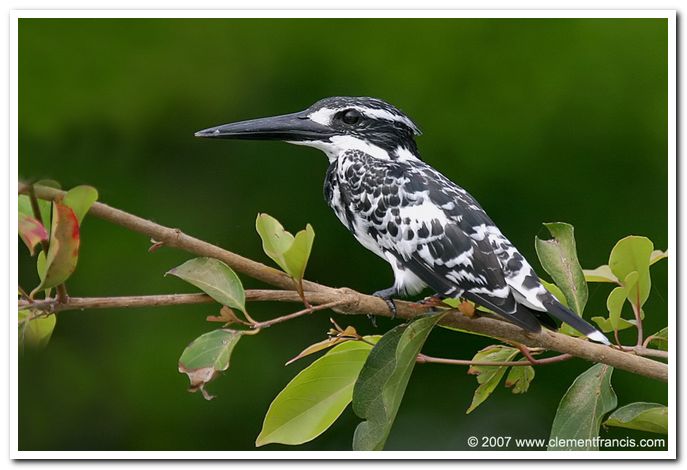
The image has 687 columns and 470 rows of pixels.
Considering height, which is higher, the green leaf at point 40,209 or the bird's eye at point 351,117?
the bird's eye at point 351,117

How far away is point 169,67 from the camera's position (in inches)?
86.9

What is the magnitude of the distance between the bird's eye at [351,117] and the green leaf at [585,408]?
787 millimetres

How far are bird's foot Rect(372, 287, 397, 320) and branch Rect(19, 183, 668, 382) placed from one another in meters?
0.01

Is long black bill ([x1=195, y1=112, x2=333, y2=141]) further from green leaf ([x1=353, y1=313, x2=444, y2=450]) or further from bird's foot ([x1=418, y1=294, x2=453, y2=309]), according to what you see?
→ green leaf ([x1=353, y1=313, x2=444, y2=450])

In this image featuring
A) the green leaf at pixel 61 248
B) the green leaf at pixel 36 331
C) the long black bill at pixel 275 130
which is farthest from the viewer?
the long black bill at pixel 275 130

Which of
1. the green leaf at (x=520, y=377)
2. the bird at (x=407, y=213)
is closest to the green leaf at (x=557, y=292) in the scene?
the bird at (x=407, y=213)

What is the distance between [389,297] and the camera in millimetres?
1720

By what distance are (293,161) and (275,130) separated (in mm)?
393

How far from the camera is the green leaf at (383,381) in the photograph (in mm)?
1445

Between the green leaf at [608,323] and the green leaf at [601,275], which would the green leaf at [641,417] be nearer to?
the green leaf at [608,323]

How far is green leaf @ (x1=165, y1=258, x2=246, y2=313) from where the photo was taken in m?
1.38

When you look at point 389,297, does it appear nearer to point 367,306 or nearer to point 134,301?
point 367,306
